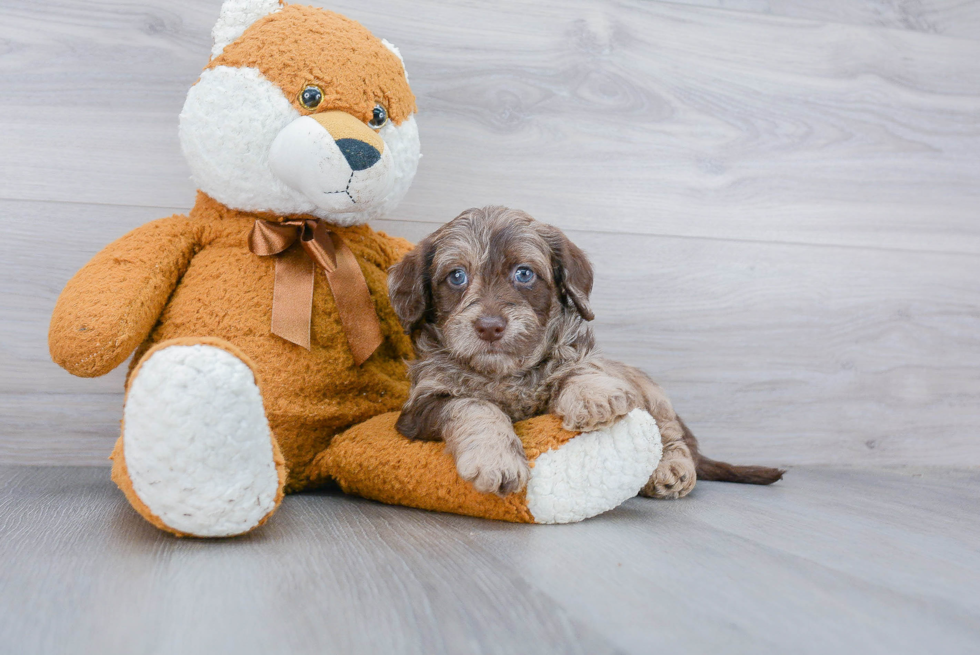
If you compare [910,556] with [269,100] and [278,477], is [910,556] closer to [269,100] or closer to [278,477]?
[278,477]

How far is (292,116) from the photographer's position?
175 centimetres

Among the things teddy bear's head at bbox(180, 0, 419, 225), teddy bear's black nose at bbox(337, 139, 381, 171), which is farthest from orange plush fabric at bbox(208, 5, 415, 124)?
teddy bear's black nose at bbox(337, 139, 381, 171)

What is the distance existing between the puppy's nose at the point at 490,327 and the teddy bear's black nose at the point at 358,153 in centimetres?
46

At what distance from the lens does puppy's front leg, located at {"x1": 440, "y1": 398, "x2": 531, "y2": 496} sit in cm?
147

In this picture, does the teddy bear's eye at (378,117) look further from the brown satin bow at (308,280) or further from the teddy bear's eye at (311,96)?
the brown satin bow at (308,280)

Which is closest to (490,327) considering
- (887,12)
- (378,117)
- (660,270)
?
(378,117)

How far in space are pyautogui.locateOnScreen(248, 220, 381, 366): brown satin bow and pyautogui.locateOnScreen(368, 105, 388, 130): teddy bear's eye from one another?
29cm

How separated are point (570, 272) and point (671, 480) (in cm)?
63

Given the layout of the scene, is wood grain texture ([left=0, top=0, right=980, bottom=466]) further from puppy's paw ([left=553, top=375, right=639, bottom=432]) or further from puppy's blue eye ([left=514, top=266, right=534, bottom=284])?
puppy's paw ([left=553, top=375, right=639, bottom=432])

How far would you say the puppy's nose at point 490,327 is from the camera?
5.38 feet

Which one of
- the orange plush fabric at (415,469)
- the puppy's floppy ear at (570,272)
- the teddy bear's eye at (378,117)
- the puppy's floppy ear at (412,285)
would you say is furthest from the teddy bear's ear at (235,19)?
the orange plush fabric at (415,469)

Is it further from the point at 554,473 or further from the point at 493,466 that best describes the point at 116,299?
the point at 554,473

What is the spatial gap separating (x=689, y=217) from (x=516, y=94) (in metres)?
0.77

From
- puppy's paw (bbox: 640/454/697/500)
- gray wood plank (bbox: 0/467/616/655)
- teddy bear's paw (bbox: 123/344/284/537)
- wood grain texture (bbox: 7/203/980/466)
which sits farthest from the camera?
wood grain texture (bbox: 7/203/980/466)
